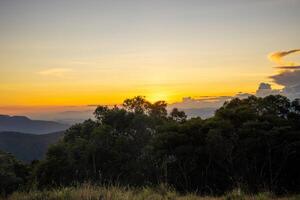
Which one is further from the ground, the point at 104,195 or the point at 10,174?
the point at 104,195

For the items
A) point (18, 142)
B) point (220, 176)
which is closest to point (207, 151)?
point (220, 176)

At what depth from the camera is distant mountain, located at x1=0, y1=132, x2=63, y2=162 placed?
14036cm

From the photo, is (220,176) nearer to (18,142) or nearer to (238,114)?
(238,114)

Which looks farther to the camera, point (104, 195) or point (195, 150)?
point (195, 150)

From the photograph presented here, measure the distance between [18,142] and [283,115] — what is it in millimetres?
144546

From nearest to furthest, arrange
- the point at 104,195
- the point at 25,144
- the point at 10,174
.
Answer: the point at 104,195 → the point at 10,174 → the point at 25,144

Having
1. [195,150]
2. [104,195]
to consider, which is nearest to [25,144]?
[195,150]

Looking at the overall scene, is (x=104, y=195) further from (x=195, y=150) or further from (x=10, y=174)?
(x=10, y=174)

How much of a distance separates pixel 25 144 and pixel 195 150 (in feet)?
461

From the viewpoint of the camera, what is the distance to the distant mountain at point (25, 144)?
140363 millimetres

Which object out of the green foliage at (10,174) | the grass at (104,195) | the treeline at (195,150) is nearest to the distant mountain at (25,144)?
the green foliage at (10,174)

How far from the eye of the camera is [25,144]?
15350 centimetres

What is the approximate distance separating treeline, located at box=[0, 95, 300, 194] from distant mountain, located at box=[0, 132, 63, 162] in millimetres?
108707

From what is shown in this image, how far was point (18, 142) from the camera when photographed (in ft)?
515
